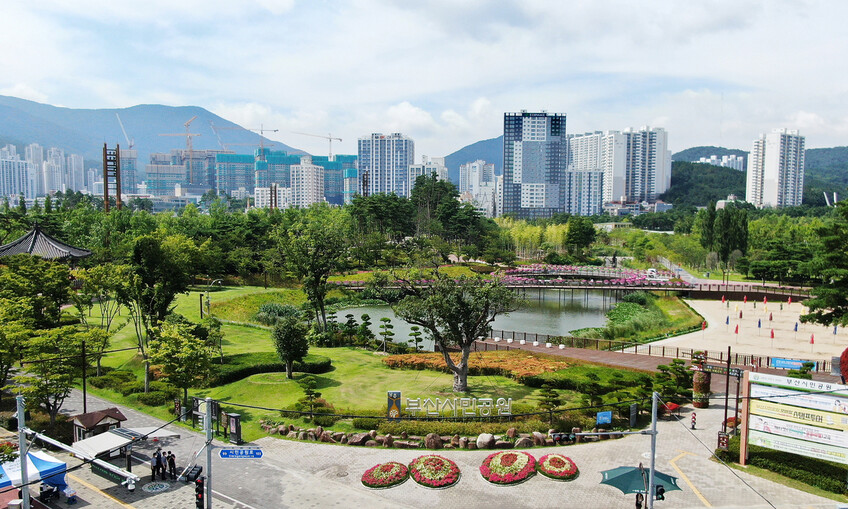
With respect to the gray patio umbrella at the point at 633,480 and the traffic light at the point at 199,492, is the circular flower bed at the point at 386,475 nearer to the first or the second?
the traffic light at the point at 199,492

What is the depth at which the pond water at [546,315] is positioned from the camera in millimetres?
44844

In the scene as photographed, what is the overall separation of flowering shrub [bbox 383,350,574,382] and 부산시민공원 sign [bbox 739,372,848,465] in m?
10.2

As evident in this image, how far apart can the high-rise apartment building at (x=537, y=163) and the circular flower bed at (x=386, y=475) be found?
182 metres

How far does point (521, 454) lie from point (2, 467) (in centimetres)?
1390

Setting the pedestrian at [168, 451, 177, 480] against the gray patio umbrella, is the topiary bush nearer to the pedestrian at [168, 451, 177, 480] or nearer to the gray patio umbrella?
the pedestrian at [168, 451, 177, 480]

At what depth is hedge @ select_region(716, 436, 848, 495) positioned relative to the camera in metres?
16.5

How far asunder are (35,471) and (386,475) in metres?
8.88

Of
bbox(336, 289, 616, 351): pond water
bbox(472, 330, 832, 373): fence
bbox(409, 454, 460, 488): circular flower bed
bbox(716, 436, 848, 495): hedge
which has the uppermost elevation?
bbox(716, 436, 848, 495): hedge

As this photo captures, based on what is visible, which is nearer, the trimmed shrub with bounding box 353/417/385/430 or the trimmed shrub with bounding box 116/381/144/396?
the trimmed shrub with bounding box 353/417/385/430

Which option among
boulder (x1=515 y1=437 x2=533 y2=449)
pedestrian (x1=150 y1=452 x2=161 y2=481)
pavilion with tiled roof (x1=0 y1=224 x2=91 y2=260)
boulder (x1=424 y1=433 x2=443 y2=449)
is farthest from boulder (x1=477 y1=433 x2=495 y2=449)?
pavilion with tiled roof (x1=0 y1=224 x2=91 y2=260)

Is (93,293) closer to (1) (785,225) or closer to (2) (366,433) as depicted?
(2) (366,433)

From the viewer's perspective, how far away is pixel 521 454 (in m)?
18.1

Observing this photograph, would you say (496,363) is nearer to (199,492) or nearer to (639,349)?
(639,349)

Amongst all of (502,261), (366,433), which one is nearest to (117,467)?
(366,433)
